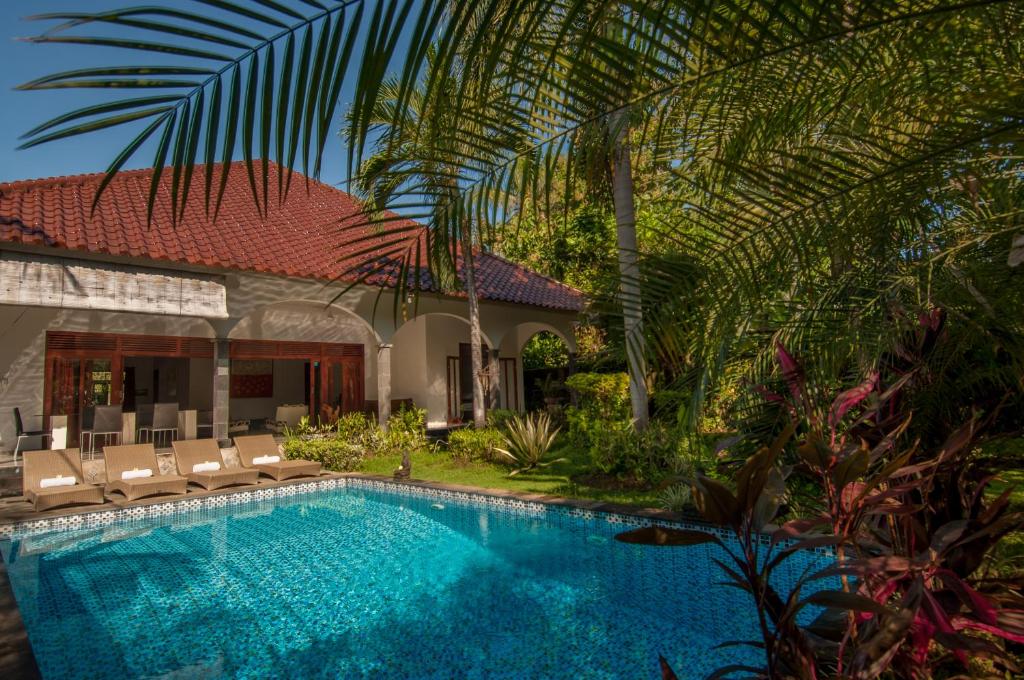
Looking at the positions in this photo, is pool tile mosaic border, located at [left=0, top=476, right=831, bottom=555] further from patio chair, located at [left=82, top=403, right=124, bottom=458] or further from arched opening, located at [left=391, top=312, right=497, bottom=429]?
arched opening, located at [left=391, top=312, right=497, bottom=429]

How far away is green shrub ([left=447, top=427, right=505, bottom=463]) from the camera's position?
12.6m

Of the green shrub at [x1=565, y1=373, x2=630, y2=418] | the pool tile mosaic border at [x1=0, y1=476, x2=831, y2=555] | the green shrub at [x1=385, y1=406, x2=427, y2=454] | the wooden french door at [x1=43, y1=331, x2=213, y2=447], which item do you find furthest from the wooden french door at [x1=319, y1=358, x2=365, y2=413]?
the green shrub at [x1=565, y1=373, x2=630, y2=418]

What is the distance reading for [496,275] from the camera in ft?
60.0

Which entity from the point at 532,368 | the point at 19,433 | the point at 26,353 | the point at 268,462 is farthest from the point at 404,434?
the point at 532,368

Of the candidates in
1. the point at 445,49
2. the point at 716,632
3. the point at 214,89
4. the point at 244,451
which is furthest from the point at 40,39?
the point at 244,451

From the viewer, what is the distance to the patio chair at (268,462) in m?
11.3

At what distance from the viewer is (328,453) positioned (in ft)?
40.8

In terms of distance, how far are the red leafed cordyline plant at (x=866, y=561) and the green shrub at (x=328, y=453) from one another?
1087cm

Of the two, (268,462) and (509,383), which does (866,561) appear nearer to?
(268,462)

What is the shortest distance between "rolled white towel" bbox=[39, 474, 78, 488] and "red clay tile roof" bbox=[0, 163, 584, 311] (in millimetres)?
3665

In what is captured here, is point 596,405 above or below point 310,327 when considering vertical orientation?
below

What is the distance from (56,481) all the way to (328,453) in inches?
176

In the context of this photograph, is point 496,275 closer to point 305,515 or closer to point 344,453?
point 344,453

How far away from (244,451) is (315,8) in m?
11.8
